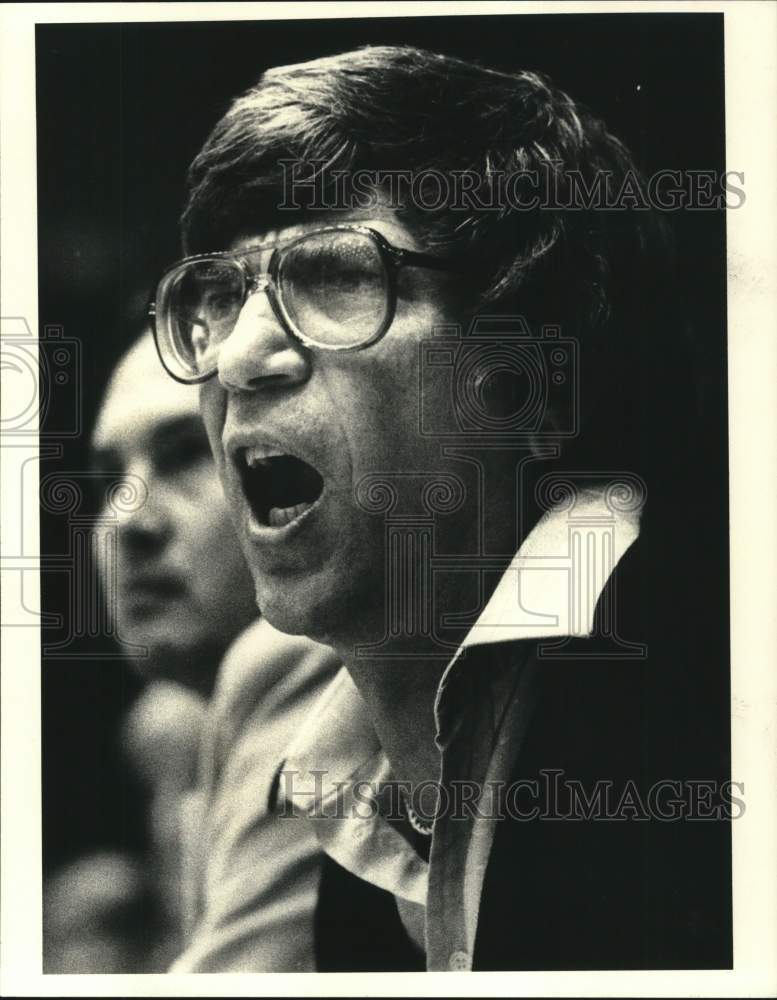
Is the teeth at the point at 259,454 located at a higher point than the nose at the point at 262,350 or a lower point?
lower

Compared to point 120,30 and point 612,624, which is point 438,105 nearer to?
point 120,30

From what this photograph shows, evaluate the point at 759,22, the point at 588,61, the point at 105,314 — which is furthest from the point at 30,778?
the point at 759,22

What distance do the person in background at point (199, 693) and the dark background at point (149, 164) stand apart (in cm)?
6

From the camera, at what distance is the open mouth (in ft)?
5.86

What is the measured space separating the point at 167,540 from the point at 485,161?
34.2 inches

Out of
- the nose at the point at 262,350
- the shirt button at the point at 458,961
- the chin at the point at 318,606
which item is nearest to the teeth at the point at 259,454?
the nose at the point at 262,350

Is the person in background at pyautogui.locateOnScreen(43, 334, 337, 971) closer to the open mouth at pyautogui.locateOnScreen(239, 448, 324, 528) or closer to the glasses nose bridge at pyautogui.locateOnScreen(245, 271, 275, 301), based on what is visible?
the open mouth at pyautogui.locateOnScreen(239, 448, 324, 528)

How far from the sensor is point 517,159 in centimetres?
178

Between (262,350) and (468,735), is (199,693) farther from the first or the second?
(262,350)

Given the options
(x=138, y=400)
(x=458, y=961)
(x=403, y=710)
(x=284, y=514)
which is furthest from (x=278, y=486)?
(x=458, y=961)

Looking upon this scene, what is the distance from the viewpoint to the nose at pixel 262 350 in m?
1.77

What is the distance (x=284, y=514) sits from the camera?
5.90 ft

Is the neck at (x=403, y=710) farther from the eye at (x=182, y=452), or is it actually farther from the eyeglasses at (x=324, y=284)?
the eyeglasses at (x=324, y=284)

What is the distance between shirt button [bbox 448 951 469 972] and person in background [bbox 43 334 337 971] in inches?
9.9
